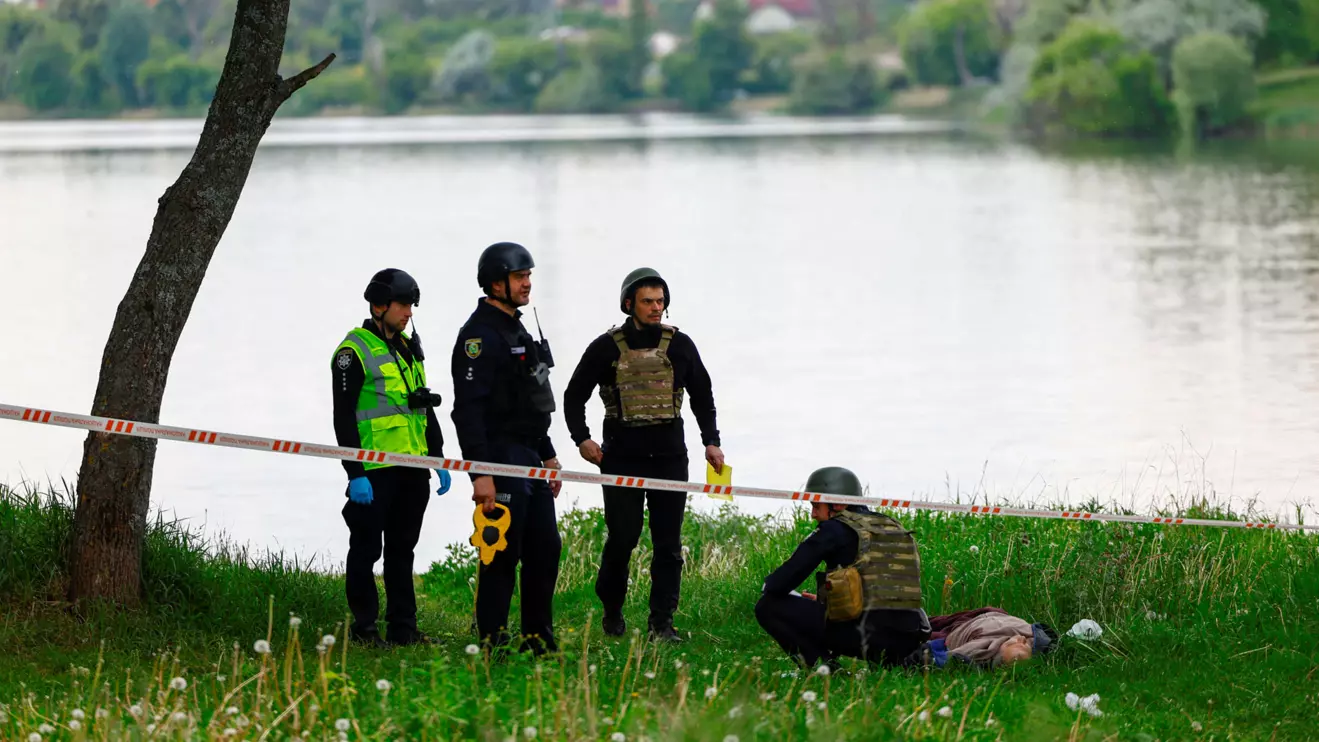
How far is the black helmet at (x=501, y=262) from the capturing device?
8117 millimetres

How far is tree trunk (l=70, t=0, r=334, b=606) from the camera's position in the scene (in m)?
8.48

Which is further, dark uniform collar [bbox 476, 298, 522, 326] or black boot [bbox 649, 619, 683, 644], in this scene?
black boot [bbox 649, 619, 683, 644]

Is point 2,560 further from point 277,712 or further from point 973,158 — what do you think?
point 973,158

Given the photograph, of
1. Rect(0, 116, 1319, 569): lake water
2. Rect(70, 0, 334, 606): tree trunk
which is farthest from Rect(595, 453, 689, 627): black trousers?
Rect(0, 116, 1319, 569): lake water

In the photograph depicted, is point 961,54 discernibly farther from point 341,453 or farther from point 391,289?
point 341,453

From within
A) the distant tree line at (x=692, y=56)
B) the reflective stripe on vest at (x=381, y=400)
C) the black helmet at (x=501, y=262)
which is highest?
the distant tree line at (x=692, y=56)

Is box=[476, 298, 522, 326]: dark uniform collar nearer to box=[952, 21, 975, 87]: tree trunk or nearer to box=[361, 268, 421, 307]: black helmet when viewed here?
box=[361, 268, 421, 307]: black helmet

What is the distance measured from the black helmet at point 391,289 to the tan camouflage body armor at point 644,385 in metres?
1.01

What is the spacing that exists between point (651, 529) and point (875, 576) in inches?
60.7

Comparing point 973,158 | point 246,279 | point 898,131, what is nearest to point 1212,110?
point 973,158

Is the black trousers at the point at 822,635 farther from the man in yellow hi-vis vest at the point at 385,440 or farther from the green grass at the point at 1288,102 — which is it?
the green grass at the point at 1288,102

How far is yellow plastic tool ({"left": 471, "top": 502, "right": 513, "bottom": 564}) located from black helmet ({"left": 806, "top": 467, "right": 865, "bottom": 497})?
136 cm

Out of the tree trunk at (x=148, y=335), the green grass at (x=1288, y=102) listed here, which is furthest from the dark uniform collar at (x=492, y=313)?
the green grass at (x=1288, y=102)

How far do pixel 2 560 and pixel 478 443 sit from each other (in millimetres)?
2442
